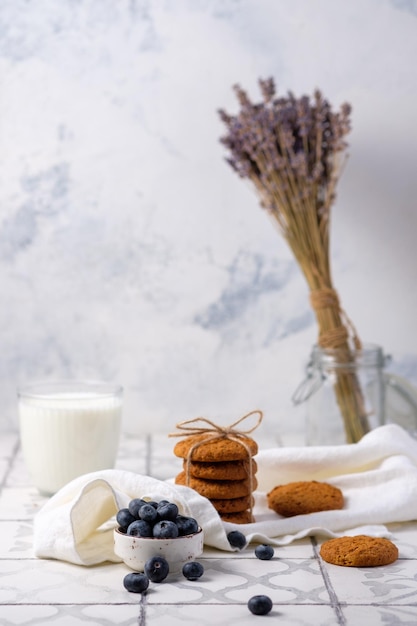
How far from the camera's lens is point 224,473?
1457 millimetres

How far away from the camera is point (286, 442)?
2.20 meters

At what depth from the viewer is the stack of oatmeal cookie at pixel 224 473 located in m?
1.46

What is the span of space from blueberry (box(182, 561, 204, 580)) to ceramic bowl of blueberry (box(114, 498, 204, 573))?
Answer: 34mm


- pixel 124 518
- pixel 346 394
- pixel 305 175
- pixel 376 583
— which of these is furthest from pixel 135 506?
pixel 305 175

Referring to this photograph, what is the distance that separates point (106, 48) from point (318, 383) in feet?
3.07

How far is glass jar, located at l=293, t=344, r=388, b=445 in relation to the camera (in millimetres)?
2020

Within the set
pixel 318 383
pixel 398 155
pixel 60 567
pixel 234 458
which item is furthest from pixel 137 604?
pixel 398 155

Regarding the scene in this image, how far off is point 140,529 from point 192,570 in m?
0.09

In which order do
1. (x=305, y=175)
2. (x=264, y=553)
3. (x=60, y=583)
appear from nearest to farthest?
(x=60, y=583), (x=264, y=553), (x=305, y=175)

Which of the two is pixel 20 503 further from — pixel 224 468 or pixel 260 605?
pixel 260 605

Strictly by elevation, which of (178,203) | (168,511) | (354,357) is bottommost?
(168,511)

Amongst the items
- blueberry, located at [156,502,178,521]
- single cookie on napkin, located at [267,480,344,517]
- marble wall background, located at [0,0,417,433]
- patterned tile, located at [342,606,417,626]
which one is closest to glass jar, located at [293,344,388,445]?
marble wall background, located at [0,0,417,433]

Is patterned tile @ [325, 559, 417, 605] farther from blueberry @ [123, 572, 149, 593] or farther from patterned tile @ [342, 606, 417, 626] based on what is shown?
blueberry @ [123, 572, 149, 593]

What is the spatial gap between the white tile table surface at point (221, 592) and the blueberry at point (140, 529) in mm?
57
